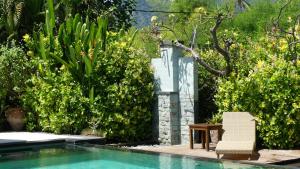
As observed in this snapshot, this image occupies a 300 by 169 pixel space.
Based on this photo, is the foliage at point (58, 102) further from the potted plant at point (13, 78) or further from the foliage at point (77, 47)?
the potted plant at point (13, 78)

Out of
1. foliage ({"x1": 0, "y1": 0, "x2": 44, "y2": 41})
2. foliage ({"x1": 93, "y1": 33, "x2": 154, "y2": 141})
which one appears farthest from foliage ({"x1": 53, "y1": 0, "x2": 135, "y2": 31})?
foliage ({"x1": 93, "y1": 33, "x2": 154, "y2": 141})

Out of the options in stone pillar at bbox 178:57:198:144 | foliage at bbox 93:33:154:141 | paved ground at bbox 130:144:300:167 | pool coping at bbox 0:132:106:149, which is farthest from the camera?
foliage at bbox 93:33:154:141

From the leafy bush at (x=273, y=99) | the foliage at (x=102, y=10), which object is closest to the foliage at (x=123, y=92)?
the leafy bush at (x=273, y=99)

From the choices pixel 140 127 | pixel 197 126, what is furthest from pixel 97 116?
pixel 197 126

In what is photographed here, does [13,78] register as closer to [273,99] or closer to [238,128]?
[238,128]

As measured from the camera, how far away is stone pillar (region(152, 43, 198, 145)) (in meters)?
14.1

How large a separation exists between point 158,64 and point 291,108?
4.25 metres

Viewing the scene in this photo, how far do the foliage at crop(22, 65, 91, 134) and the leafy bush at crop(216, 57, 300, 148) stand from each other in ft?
14.7

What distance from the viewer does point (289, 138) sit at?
39.9 ft

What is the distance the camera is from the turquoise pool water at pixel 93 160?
10248 mm

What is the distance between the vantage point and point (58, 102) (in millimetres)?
15531

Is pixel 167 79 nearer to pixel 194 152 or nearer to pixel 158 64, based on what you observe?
pixel 158 64

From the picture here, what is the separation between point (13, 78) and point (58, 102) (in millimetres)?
2256

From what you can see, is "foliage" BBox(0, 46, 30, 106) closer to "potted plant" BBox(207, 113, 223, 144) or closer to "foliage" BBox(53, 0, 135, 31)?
"foliage" BBox(53, 0, 135, 31)
